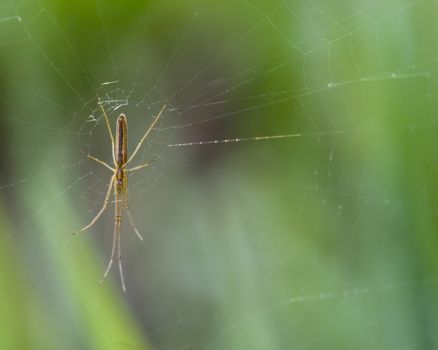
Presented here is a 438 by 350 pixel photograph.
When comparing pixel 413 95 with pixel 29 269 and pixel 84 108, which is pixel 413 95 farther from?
pixel 29 269

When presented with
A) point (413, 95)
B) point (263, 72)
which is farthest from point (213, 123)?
point (413, 95)

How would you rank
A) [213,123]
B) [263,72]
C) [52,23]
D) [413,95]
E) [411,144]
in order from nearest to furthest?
1. [411,144]
2. [413,95]
3. [52,23]
4. [263,72]
5. [213,123]

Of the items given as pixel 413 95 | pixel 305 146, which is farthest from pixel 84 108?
pixel 413 95

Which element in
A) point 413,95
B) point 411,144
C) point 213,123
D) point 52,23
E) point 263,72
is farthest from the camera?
point 213,123

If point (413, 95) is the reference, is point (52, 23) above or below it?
above

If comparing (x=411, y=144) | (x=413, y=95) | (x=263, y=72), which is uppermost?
(x=263, y=72)

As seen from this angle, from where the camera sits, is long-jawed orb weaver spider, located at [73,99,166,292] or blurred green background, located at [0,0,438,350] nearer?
blurred green background, located at [0,0,438,350]

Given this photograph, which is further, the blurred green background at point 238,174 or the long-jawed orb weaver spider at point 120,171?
the long-jawed orb weaver spider at point 120,171

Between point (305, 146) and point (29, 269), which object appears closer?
point (29, 269)
